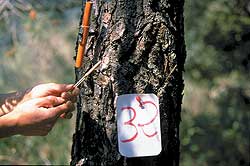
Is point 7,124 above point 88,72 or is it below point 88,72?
below

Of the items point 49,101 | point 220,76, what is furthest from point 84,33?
point 220,76

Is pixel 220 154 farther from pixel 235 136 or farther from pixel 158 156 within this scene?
pixel 158 156

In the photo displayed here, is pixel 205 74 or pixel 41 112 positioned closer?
pixel 41 112

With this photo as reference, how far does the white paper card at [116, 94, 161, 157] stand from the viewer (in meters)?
1.86

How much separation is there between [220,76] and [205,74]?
172 mm

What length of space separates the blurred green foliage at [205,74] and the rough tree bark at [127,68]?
210 cm

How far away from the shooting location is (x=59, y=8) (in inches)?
222

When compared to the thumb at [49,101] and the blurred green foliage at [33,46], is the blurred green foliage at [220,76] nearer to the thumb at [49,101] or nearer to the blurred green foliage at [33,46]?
the blurred green foliage at [33,46]

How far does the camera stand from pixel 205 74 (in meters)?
5.17

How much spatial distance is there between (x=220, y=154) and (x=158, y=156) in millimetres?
3735

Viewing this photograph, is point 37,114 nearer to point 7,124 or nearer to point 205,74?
point 7,124

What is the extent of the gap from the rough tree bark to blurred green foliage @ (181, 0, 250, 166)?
2.11 m

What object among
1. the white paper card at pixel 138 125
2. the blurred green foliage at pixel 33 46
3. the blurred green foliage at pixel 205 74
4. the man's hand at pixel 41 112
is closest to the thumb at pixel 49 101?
the man's hand at pixel 41 112

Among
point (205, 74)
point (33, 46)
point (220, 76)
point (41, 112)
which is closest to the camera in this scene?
point (41, 112)
